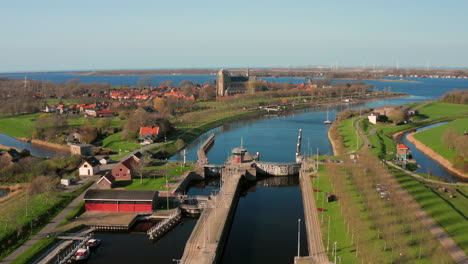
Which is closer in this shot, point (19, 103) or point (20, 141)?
point (20, 141)

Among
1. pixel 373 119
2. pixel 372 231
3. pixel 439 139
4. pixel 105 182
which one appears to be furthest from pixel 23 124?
pixel 439 139

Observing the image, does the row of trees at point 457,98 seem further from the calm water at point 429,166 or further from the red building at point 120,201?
the red building at point 120,201

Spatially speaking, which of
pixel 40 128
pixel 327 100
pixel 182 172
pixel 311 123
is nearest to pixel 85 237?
pixel 182 172

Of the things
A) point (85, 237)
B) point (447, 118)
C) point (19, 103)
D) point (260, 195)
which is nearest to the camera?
point (85, 237)

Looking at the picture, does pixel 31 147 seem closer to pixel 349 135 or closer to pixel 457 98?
pixel 349 135

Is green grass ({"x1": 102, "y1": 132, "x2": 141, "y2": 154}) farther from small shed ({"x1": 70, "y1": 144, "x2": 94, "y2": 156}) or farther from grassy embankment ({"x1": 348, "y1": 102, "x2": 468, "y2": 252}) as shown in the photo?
grassy embankment ({"x1": 348, "y1": 102, "x2": 468, "y2": 252})

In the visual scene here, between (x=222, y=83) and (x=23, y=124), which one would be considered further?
(x=222, y=83)

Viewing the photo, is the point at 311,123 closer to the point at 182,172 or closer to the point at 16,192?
the point at 182,172

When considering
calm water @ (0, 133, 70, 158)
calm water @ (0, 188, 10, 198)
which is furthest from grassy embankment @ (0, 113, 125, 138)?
calm water @ (0, 188, 10, 198)
